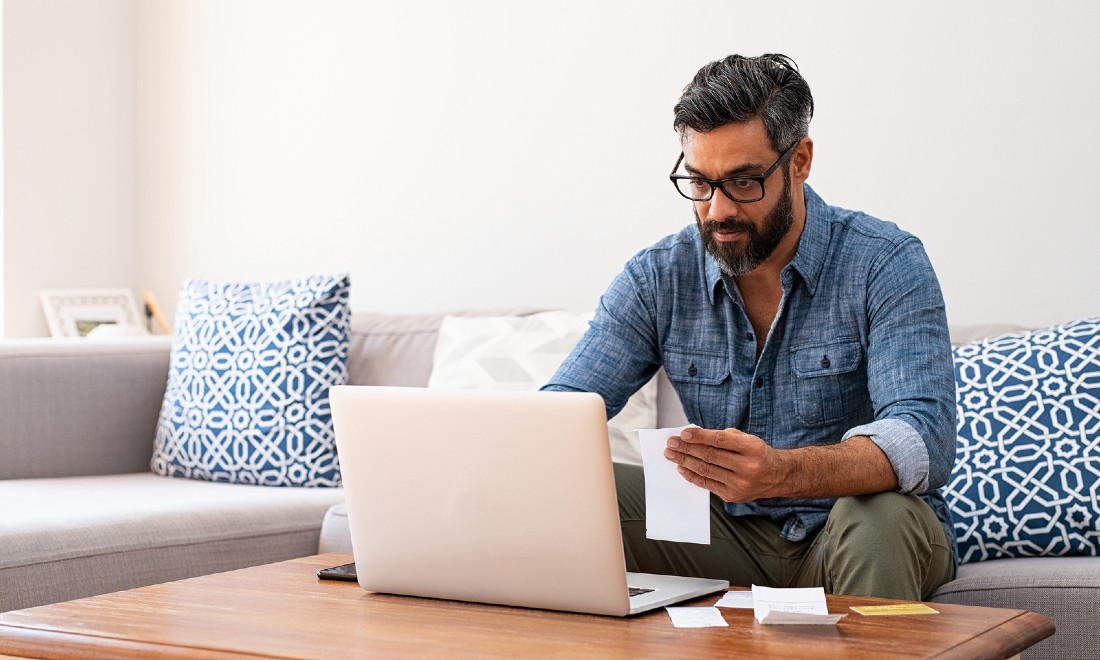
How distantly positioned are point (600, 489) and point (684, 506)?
154 mm

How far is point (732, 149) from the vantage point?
1717 mm

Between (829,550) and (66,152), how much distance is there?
2.81 m

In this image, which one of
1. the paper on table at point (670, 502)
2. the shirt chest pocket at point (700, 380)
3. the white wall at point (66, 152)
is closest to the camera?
the paper on table at point (670, 502)

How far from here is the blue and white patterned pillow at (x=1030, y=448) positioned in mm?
1856

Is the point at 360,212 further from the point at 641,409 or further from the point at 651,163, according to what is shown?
the point at 641,409

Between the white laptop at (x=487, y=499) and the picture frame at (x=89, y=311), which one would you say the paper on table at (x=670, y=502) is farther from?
the picture frame at (x=89, y=311)

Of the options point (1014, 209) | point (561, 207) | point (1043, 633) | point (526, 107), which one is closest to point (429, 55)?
point (526, 107)

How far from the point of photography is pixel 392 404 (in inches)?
51.5

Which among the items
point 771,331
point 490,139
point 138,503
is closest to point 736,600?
point 771,331

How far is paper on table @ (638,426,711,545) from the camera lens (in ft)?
4.33

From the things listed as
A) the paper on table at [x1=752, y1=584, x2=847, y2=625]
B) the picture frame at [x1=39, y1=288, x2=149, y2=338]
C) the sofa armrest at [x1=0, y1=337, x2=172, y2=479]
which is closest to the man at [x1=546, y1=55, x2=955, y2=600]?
the paper on table at [x1=752, y1=584, x2=847, y2=625]

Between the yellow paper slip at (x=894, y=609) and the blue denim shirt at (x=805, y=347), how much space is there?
0.29m

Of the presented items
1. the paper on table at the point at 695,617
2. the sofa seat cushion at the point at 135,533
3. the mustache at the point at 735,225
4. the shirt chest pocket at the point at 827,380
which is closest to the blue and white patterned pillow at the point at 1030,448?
the shirt chest pocket at the point at 827,380

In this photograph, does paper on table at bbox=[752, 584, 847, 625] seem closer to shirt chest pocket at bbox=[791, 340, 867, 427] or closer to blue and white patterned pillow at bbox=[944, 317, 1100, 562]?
shirt chest pocket at bbox=[791, 340, 867, 427]
